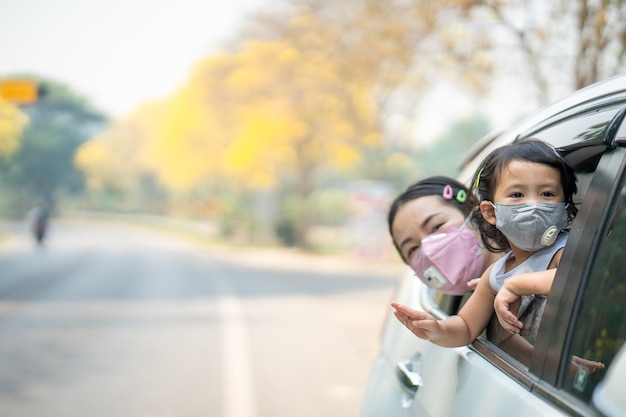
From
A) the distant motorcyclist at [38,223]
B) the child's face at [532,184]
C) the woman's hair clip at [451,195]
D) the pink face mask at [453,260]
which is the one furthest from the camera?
the distant motorcyclist at [38,223]

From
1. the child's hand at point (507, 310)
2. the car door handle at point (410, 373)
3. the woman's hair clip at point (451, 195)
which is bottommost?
the car door handle at point (410, 373)

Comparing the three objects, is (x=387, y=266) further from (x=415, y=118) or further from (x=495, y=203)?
(x=495, y=203)

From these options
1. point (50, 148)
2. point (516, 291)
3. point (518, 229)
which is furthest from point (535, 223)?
point (50, 148)

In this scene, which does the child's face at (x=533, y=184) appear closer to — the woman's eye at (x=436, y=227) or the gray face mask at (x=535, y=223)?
the gray face mask at (x=535, y=223)

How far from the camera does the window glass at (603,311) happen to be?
1.80 m

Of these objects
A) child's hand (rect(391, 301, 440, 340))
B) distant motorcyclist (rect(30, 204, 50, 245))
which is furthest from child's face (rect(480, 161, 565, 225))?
distant motorcyclist (rect(30, 204, 50, 245))

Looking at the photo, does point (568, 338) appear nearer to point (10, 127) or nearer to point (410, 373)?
point (410, 373)

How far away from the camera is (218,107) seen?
48.7 metres

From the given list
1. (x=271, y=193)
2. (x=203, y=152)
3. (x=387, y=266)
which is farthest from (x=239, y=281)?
(x=203, y=152)

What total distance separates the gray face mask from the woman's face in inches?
38.8

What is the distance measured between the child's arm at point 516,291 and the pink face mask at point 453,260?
2.18 feet

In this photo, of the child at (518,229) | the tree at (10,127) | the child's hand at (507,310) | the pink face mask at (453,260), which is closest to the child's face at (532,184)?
the child at (518,229)

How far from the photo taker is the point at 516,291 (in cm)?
221

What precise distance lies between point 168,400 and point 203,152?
4653 centimetres
